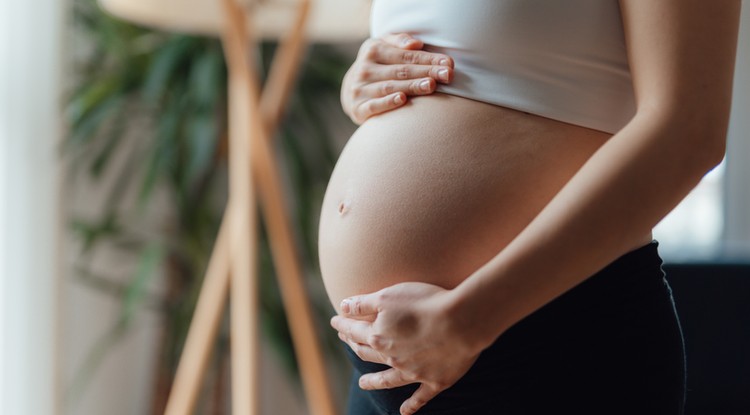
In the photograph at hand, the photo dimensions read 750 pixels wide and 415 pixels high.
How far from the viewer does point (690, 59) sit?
0.56 meters

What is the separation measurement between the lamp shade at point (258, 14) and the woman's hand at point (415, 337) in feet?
3.13

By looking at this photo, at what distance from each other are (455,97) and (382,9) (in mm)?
153

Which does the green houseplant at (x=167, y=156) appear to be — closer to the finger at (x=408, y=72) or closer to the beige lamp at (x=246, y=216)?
the beige lamp at (x=246, y=216)

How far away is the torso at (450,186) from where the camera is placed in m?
0.63

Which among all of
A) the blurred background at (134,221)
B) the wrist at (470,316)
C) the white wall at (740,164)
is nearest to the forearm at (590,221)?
the wrist at (470,316)

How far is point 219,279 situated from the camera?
1.63 meters

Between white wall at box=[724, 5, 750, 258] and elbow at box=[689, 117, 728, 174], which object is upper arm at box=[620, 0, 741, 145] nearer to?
elbow at box=[689, 117, 728, 174]

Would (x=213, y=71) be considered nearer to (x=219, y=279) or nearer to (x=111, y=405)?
(x=219, y=279)

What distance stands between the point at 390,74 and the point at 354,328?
231mm

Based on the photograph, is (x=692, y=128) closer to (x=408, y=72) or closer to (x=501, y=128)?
(x=501, y=128)

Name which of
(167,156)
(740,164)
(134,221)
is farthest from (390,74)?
(740,164)

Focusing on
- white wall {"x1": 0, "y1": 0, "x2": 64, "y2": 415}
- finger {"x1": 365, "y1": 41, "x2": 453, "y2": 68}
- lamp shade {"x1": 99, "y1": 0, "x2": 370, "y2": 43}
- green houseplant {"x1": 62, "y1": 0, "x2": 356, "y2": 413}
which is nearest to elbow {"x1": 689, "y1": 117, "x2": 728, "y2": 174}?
finger {"x1": 365, "y1": 41, "x2": 453, "y2": 68}

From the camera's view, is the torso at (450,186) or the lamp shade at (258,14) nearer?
the torso at (450,186)

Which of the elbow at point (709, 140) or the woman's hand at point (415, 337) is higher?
the elbow at point (709, 140)
